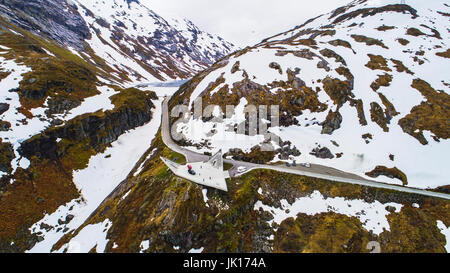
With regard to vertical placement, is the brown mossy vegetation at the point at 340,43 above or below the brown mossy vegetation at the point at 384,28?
below

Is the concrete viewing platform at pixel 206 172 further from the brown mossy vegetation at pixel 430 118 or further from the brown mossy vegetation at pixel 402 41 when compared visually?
the brown mossy vegetation at pixel 402 41

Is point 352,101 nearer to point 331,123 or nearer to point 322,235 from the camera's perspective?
point 331,123

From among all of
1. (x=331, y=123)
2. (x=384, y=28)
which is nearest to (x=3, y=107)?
(x=331, y=123)

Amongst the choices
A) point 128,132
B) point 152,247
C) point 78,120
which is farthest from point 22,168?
point 152,247

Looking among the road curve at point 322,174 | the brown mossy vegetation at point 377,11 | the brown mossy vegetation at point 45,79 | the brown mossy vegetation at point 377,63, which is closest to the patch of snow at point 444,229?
the road curve at point 322,174

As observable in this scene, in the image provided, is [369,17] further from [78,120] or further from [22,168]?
[22,168]

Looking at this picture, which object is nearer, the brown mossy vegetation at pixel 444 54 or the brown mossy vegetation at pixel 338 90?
the brown mossy vegetation at pixel 338 90
